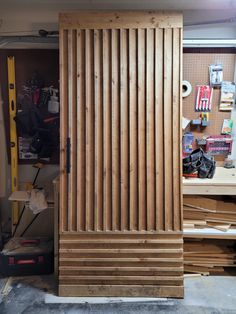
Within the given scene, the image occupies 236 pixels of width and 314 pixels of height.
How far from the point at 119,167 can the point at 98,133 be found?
12.7 inches

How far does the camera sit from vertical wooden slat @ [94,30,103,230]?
239cm

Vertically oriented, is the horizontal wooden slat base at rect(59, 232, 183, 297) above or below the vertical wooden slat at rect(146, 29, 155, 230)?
below

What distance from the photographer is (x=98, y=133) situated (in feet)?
7.93

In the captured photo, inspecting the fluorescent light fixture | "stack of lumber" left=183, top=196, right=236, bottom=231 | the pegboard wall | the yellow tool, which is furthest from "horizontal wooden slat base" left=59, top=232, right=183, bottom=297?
the fluorescent light fixture

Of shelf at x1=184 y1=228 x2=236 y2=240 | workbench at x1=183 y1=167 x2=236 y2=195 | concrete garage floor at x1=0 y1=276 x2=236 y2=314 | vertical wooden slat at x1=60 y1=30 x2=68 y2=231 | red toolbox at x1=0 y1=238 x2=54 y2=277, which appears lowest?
concrete garage floor at x1=0 y1=276 x2=236 y2=314

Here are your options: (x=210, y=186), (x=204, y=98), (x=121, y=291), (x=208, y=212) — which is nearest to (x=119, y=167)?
(x=210, y=186)

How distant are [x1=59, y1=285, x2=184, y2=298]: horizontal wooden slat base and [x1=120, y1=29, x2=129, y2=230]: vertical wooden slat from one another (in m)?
0.49

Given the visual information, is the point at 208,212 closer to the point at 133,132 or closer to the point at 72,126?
the point at 133,132

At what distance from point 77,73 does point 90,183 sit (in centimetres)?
89

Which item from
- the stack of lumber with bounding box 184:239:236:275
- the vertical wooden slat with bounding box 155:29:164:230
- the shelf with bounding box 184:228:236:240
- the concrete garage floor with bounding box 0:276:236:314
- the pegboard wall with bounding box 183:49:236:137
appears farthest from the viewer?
the pegboard wall with bounding box 183:49:236:137

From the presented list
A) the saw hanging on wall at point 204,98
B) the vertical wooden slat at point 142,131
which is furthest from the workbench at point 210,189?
the saw hanging on wall at point 204,98

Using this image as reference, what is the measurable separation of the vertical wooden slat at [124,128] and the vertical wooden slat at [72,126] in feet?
1.24

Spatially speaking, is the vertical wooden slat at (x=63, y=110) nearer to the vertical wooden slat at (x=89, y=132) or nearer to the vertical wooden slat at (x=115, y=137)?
the vertical wooden slat at (x=89, y=132)

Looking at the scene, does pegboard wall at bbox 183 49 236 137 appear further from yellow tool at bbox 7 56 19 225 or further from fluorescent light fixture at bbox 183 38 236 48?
yellow tool at bbox 7 56 19 225
